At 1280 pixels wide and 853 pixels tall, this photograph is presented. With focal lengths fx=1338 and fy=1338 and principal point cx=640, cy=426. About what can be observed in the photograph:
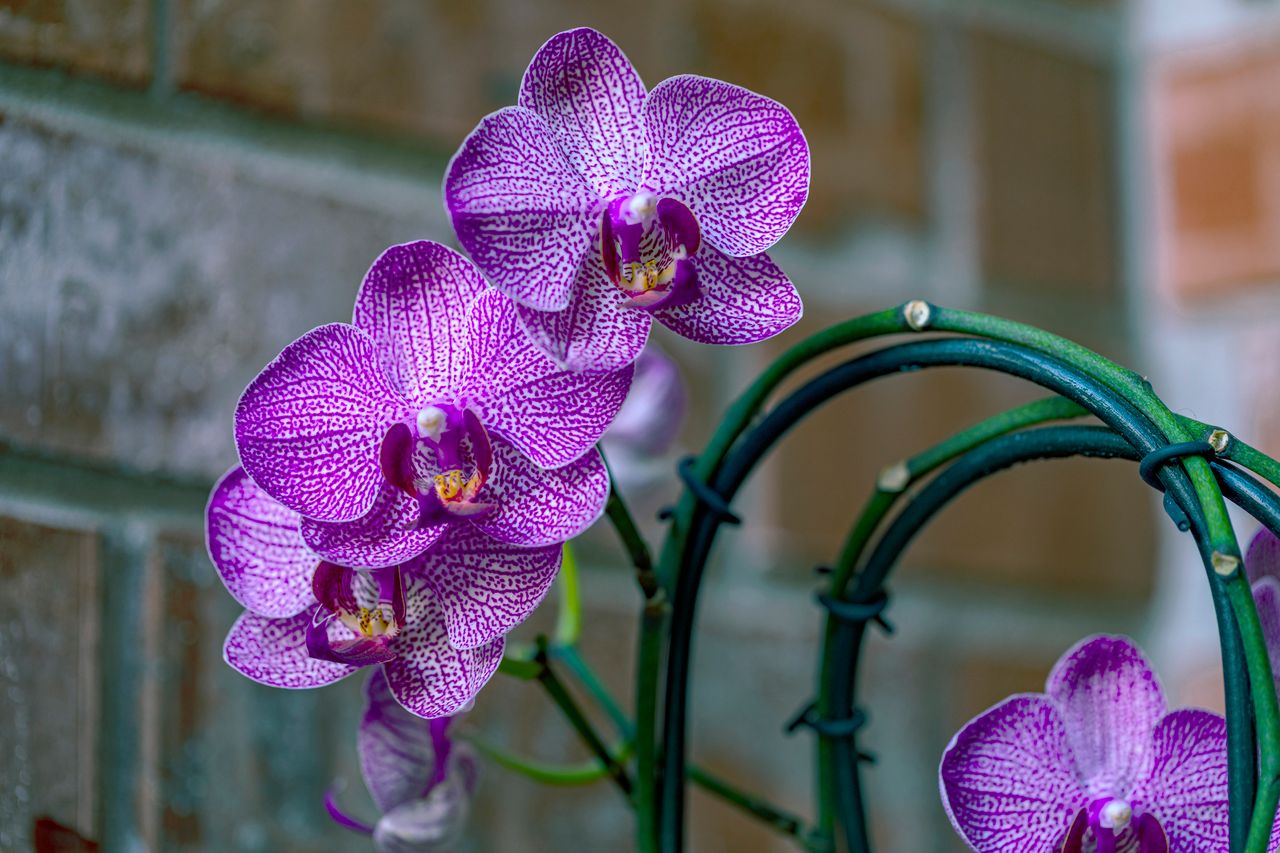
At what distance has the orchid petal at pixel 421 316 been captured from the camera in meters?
0.33

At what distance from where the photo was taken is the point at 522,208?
1.02ft

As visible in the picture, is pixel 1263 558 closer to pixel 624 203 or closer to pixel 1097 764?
pixel 1097 764

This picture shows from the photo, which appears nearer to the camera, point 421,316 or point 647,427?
point 421,316

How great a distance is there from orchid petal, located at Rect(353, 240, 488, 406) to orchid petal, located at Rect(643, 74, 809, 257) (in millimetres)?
53

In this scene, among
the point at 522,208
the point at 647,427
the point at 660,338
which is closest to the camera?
the point at 522,208

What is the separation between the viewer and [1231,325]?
32.3 inches

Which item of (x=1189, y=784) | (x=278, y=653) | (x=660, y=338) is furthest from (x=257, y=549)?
(x=660, y=338)

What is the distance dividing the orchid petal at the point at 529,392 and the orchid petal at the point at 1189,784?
0.16m

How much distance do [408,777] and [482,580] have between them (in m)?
0.09

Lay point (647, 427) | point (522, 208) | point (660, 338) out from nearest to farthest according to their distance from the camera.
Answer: point (522, 208)
point (647, 427)
point (660, 338)

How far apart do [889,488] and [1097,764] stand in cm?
9

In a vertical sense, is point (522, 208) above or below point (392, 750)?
above

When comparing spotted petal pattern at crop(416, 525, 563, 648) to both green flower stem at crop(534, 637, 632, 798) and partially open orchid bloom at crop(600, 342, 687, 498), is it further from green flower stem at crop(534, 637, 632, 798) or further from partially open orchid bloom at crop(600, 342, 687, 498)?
partially open orchid bloom at crop(600, 342, 687, 498)

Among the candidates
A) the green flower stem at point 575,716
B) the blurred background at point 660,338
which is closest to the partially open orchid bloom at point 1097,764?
the green flower stem at point 575,716
